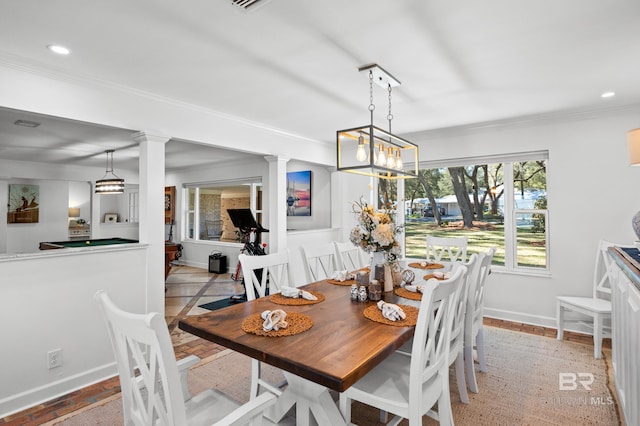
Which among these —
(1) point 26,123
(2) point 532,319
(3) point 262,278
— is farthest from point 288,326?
(1) point 26,123

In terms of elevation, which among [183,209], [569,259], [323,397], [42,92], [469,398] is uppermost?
[42,92]

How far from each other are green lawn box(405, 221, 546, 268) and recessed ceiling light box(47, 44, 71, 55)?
14.2ft

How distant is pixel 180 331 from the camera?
3.77 metres

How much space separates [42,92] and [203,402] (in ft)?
7.90

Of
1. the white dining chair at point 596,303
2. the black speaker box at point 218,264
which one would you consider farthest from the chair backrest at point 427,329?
the black speaker box at point 218,264

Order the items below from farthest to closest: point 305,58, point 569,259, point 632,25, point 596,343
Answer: point 569,259 → point 596,343 → point 305,58 → point 632,25

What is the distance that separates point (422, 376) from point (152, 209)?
8.35ft

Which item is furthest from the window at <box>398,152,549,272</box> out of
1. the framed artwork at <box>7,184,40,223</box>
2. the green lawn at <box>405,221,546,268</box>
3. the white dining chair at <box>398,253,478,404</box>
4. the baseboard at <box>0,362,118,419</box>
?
the framed artwork at <box>7,184,40,223</box>

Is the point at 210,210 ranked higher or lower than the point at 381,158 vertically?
lower

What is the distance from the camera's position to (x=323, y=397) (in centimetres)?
158

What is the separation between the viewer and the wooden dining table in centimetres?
126

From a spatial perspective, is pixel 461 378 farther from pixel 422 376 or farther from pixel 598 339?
pixel 598 339

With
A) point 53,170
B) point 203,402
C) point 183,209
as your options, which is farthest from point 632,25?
point 53,170

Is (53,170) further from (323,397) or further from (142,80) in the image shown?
(323,397)
